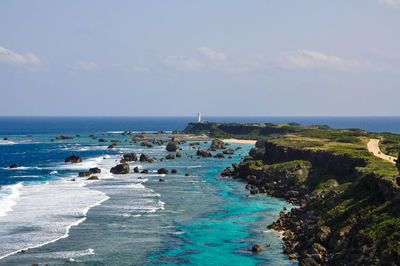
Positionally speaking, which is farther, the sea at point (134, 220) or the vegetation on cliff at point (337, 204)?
the sea at point (134, 220)

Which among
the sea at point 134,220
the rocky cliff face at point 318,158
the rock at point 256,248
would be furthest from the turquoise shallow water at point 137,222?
the rocky cliff face at point 318,158

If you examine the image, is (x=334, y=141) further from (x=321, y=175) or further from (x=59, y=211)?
(x=59, y=211)

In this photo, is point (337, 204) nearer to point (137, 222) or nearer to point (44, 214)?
point (137, 222)

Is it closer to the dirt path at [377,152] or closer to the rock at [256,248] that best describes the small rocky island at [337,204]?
the dirt path at [377,152]

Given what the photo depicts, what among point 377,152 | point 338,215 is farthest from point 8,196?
point 377,152

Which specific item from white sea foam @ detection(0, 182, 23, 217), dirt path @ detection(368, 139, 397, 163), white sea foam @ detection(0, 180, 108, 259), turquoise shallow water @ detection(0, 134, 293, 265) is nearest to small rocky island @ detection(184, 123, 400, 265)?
dirt path @ detection(368, 139, 397, 163)

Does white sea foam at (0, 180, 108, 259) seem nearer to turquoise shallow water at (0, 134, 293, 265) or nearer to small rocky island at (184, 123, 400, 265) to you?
turquoise shallow water at (0, 134, 293, 265)

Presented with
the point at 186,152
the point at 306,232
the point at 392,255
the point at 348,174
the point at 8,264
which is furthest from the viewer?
the point at 186,152

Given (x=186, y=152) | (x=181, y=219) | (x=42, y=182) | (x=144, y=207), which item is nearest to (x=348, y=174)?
(x=181, y=219)
